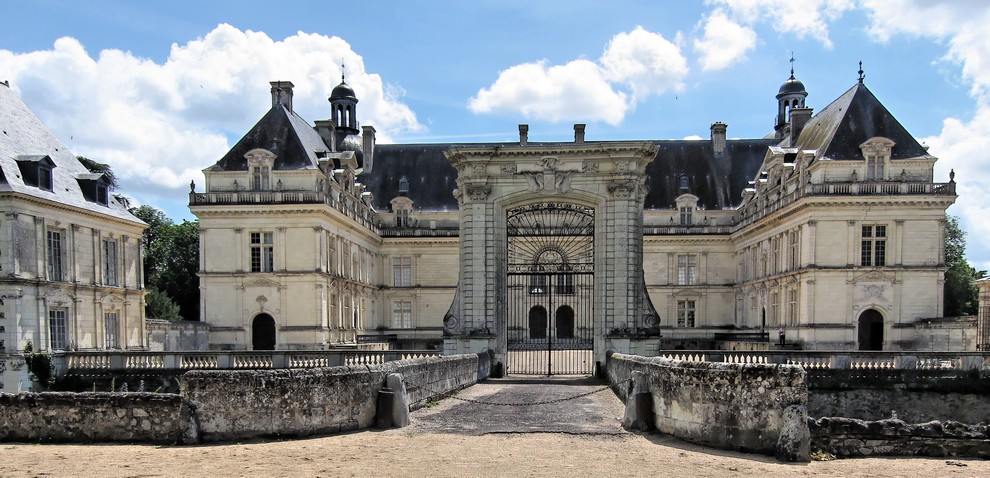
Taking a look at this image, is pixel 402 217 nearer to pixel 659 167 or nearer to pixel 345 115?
pixel 345 115

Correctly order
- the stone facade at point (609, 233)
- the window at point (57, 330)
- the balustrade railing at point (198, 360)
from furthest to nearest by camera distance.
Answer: the window at point (57, 330)
the balustrade railing at point (198, 360)
the stone facade at point (609, 233)

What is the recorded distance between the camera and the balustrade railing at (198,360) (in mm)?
19734

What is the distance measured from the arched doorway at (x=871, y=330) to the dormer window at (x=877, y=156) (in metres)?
5.32

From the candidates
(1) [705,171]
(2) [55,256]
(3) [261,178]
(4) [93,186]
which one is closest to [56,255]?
(2) [55,256]

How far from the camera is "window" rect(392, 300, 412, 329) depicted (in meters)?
40.7

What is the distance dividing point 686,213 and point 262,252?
22156mm

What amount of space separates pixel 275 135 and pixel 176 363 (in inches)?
552

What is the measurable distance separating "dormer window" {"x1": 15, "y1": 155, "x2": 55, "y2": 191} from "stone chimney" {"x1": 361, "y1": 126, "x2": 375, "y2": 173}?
800 inches

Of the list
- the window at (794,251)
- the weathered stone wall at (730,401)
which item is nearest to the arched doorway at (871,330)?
the window at (794,251)

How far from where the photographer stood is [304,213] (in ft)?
98.2

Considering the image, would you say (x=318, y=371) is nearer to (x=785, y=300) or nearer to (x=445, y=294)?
(x=785, y=300)

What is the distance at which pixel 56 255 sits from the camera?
22328 mm

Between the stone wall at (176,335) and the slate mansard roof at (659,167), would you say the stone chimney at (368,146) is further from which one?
A: the stone wall at (176,335)

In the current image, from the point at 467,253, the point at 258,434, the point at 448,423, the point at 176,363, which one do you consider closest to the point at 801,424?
the point at 448,423
